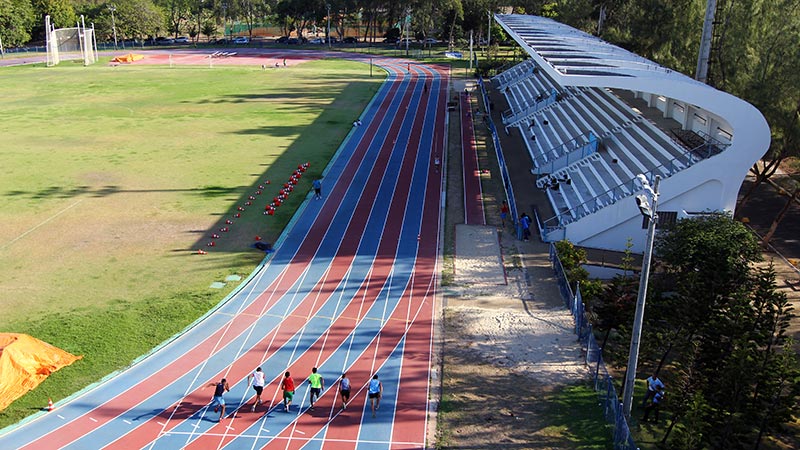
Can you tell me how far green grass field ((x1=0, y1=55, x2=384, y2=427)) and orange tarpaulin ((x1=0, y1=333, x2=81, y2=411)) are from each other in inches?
10.9

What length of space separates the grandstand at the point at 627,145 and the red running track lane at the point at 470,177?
108 inches

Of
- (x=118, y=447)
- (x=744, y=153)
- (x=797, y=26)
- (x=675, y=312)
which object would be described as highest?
(x=797, y=26)

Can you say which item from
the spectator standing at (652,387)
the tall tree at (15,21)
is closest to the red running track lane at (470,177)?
the spectator standing at (652,387)

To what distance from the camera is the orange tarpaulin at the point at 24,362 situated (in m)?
16.0

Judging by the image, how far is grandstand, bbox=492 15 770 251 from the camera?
23.8 metres

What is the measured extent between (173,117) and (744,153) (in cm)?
3950

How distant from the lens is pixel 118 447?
14320 millimetres

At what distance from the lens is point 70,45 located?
87.7 metres

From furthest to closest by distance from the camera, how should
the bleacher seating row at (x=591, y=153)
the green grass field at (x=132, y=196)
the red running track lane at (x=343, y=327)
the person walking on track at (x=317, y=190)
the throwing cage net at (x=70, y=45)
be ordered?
the throwing cage net at (x=70, y=45) → the person walking on track at (x=317, y=190) → the bleacher seating row at (x=591, y=153) → the green grass field at (x=132, y=196) → the red running track lane at (x=343, y=327)

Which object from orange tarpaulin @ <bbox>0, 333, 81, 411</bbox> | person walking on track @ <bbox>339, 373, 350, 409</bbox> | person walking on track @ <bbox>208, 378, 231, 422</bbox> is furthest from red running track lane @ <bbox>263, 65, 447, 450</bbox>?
orange tarpaulin @ <bbox>0, 333, 81, 411</bbox>

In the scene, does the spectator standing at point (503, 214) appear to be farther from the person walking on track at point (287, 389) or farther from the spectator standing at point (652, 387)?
the person walking on track at point (287, 389)

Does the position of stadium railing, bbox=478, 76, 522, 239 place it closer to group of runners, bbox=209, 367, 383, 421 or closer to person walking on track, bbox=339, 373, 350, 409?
group of runners, bbox=209, 367, 383, 421

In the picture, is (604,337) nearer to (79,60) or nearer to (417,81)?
(417,81)

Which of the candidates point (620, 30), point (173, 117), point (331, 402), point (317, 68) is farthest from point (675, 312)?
point (317, 68)
